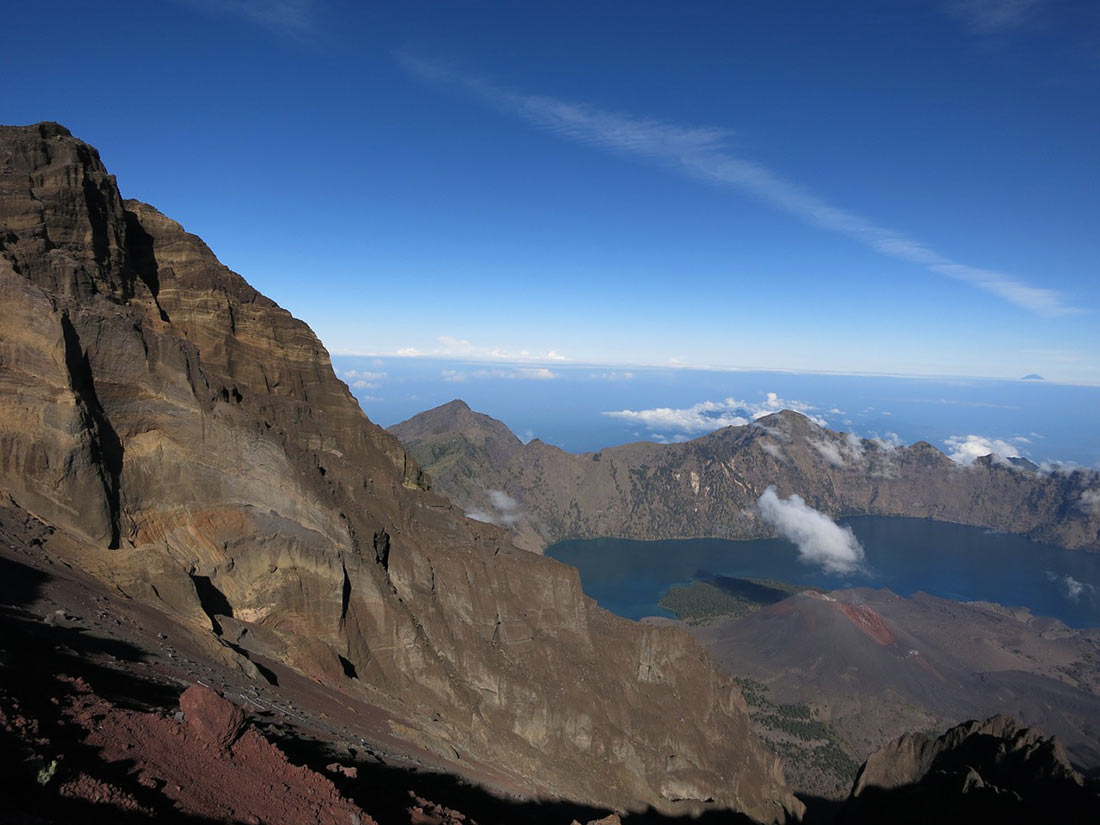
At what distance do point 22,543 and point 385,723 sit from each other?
18.9 m

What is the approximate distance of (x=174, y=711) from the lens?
1645 cm

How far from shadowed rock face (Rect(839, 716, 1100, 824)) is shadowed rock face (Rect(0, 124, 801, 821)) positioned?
12220 millimetres

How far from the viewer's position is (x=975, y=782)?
4769 centimetres

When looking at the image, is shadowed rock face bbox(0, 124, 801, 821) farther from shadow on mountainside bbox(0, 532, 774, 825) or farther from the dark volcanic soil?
shadow on mountainside bbox(0, 532, 774, 825)

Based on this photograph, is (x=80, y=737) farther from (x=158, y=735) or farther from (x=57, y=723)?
(x=158, y=735)

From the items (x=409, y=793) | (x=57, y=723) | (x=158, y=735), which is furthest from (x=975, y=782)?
(x=57, y=723)

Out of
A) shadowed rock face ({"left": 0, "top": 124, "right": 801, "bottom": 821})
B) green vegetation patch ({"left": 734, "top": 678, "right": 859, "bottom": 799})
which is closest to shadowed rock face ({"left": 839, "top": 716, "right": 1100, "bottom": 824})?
shadowed rock face ({"left": 0, "top": 124, "right": 801, "bottom": 821})

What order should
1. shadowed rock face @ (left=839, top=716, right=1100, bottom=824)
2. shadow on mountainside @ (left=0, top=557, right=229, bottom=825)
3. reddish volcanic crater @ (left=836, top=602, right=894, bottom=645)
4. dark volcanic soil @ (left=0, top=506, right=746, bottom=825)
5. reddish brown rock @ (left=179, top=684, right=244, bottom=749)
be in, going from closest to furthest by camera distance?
1. shadow on mountainside @ (left=0, top=557, right=229, bottom=825)
2. dark volcanic soil @ (left=0, top=506, right=746, bottom=825)
3. reddish brown rock @ (left=179, top=684, right=244, bottom=749)
4. shadowed rock face @ (left=839, top=716, right=1100, bottom=824)
5. reddish volcanic crater @ (left=836, top=602, right=894, bottom=645)

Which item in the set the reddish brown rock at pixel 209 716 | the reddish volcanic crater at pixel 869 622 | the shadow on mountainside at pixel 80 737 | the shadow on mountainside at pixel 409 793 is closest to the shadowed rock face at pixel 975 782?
the shadow on mountainside at pixel 409 793

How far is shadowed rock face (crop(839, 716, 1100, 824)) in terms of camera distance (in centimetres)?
4509

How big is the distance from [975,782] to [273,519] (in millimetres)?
56065

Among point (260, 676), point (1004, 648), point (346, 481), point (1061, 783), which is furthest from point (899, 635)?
point (260, 676)

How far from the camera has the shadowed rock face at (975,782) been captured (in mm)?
45094

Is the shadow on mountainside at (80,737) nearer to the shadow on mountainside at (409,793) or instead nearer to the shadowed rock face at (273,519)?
the shadow on mountainside at (409,793)
